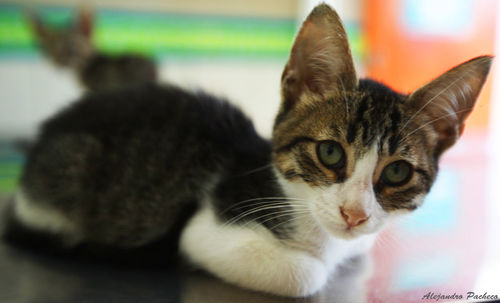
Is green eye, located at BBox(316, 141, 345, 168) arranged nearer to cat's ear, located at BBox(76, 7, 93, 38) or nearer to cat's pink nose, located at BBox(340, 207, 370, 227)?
cat's pink nose, located at BBox(340, 207, 370, 227)

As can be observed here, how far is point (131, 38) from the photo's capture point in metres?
3.59

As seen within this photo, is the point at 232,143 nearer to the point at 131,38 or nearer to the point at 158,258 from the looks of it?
the point at 158,258

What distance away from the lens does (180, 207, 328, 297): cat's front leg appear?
97 centimetres

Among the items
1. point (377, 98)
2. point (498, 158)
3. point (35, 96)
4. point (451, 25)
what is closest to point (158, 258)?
point (377, 98)

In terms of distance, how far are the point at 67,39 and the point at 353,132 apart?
2.24m

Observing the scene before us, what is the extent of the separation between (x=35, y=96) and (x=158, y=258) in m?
2.69

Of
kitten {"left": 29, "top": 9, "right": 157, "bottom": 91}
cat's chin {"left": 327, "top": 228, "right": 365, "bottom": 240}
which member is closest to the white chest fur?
cat's chin {"left": 327, "top": 228, "right": 365, "bottom": 240}

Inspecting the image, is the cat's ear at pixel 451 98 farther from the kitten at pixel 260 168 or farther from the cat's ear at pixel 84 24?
the cat's ear at pixel 84 24

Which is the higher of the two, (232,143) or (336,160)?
(232,143)

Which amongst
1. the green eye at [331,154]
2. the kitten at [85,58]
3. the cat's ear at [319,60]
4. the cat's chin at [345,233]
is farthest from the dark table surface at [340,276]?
the kitten at [85,58]

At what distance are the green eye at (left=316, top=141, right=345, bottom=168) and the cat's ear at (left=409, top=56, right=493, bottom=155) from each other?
0.19 meters

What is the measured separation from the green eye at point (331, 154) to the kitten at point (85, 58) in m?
1.65

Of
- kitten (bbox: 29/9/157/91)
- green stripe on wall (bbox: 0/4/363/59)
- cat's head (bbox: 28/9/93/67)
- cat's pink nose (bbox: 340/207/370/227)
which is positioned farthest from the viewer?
green stripe on wall (bbox: 0/4/363/59)

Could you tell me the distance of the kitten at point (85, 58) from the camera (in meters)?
2.51
